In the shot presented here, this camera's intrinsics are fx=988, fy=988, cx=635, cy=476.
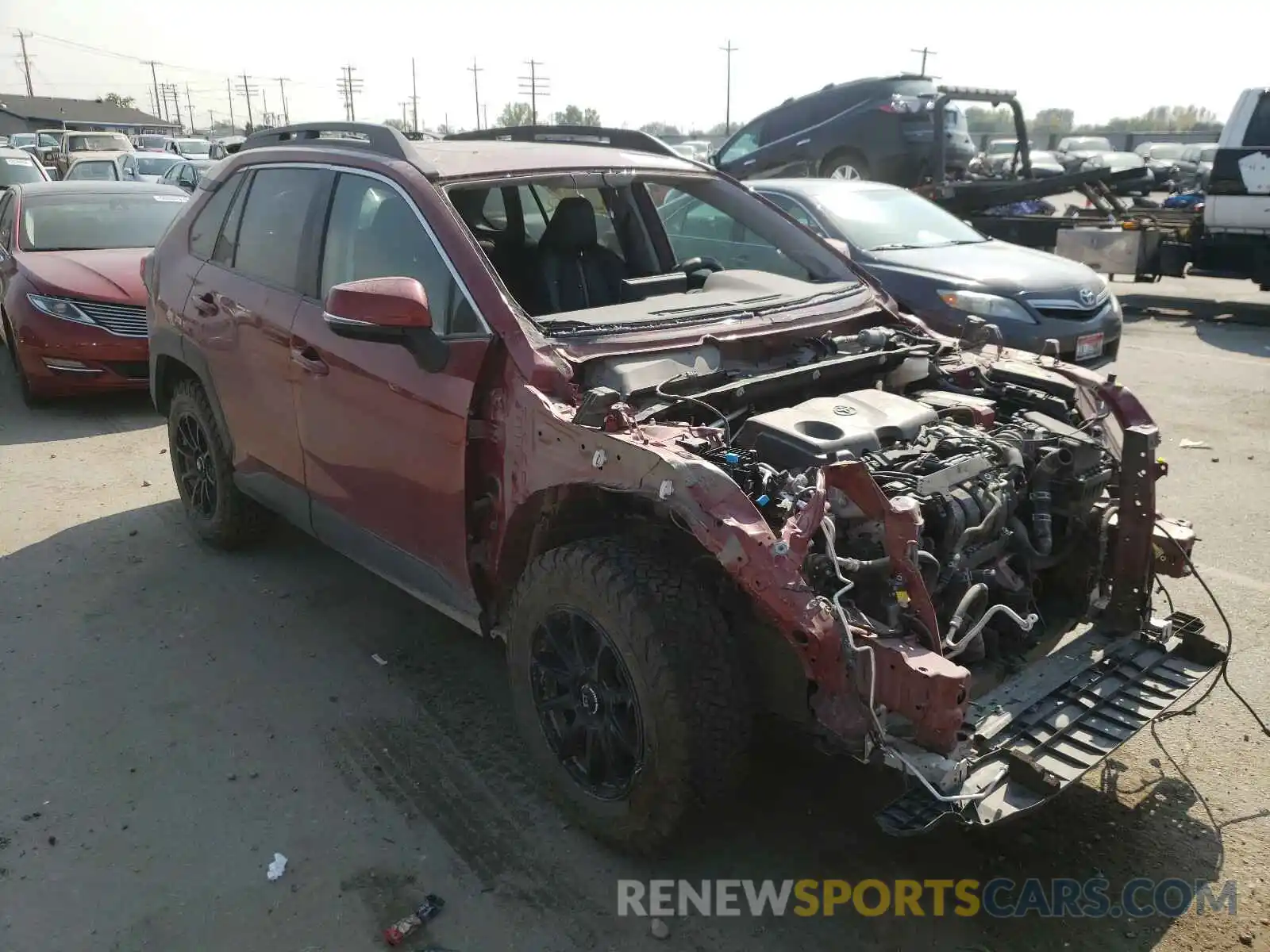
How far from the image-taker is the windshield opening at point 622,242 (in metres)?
4.18

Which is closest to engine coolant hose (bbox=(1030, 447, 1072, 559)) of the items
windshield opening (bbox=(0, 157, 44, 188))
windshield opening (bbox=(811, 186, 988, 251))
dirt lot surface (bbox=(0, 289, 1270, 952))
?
dirt lot surface (bbox=(0, 289, 1270, 952))

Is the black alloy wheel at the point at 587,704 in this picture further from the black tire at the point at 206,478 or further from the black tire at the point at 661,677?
the black tire at the point at 206,478

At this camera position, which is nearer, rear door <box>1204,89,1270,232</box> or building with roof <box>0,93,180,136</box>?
rear door <box>1204,89,1270,232</box>

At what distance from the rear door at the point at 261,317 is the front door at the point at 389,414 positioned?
15 cm

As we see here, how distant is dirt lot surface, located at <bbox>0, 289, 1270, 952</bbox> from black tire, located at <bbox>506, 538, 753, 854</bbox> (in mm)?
307

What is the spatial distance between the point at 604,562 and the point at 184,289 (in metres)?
3.23

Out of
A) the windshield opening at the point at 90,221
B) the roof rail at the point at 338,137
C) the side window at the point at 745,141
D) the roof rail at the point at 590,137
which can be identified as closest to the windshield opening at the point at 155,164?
the windshield opening at the point at 90,221

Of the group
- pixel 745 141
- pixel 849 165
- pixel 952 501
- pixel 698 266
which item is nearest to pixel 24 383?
pixel 698 266

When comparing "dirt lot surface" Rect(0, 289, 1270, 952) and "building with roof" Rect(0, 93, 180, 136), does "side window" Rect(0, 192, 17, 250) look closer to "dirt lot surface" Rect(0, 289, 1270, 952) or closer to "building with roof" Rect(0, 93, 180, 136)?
"dirt lot surface" Rect(0, 289, 1270, 952)

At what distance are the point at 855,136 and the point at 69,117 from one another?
59.9 meters

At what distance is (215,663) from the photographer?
4.17 meters

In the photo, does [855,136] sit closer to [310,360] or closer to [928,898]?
[310,360]

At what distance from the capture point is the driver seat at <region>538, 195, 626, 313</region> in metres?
4.41

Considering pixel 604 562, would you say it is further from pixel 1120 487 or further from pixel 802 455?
pixel 1120 487
